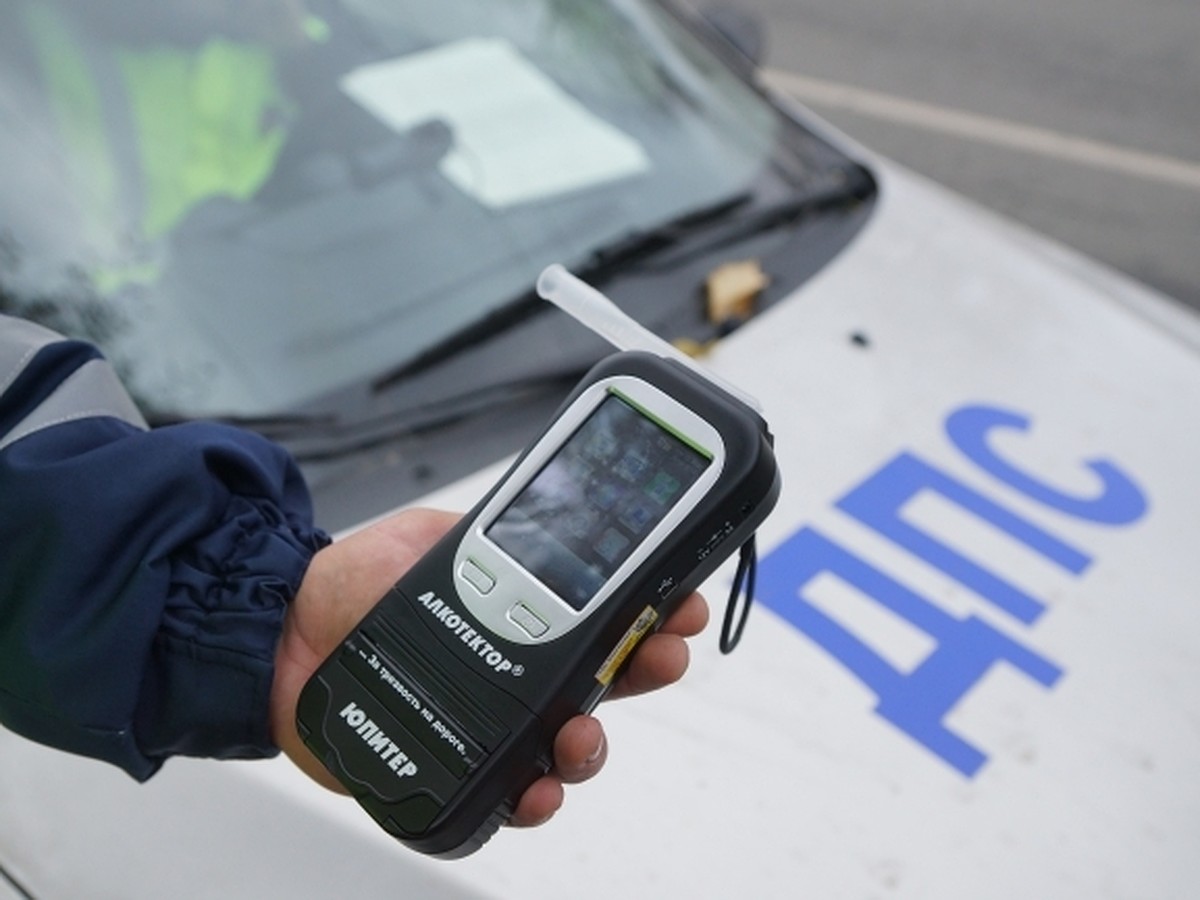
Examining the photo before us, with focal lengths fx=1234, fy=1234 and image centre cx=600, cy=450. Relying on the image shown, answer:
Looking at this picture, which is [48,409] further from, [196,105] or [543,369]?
[196,105]

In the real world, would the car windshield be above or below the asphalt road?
above

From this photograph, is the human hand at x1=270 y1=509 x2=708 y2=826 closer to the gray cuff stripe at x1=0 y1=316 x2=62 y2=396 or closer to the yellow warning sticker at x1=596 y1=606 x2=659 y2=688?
the yellow warning sticker at x1=596 y1=606 x2=659 y2=688

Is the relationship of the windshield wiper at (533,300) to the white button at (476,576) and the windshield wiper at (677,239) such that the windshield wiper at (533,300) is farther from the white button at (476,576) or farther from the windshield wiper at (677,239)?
the white button at (476,576)

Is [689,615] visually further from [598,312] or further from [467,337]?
[467,337]

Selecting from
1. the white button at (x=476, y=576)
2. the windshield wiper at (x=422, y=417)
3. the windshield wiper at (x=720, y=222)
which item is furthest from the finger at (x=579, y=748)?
the windshield wiper at (x=720, y=222)

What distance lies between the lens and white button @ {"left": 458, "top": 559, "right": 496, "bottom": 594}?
956 millimetres

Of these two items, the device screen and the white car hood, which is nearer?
the device screen

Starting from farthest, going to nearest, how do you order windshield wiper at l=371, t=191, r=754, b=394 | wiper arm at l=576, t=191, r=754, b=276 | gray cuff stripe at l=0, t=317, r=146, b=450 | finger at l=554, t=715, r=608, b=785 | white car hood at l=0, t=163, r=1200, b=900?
wiper arm at l=576, t=191, r=754, b=276 < windshield wiper at l=371, t=191, r=754, b=394 < white car hood at l=0, t=163, r=1200, b=900 < gray cuff stripe at l=0, t=317, r=146, b=450 < finger at l=554, t=715, r=608, b=785

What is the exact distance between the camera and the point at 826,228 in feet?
6.50

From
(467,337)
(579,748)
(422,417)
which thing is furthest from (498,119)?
(579,748)

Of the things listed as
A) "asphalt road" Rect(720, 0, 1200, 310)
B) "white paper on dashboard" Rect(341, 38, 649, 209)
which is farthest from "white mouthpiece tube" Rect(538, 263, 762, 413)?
"asphalt road" Rect(720, 0, 1200, 310)

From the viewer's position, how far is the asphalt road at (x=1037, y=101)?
170 inches

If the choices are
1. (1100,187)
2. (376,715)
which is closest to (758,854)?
(376,715)

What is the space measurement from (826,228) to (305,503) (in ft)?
3.65
